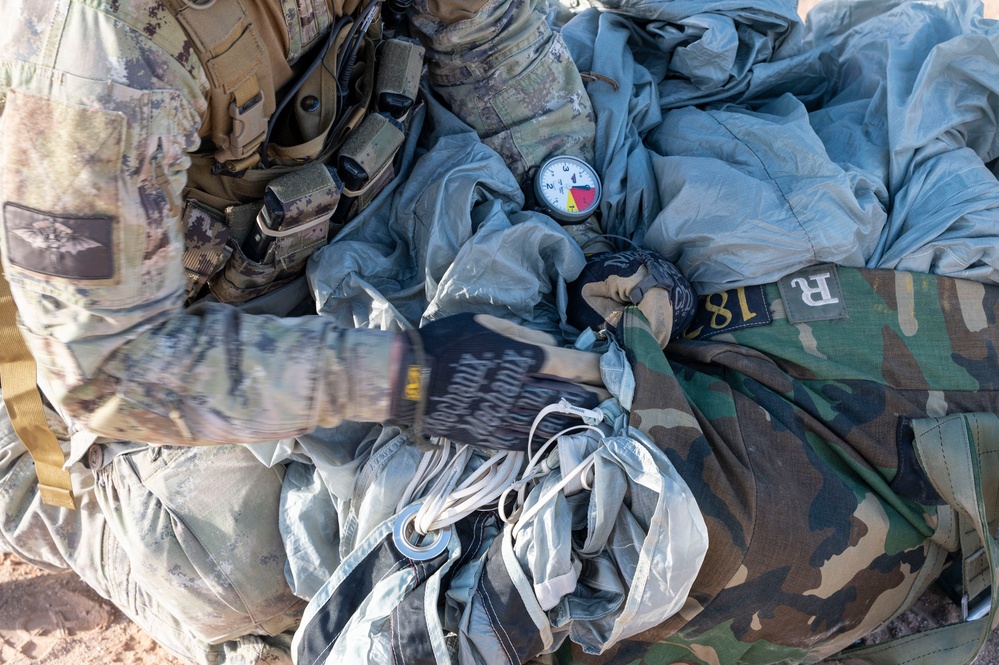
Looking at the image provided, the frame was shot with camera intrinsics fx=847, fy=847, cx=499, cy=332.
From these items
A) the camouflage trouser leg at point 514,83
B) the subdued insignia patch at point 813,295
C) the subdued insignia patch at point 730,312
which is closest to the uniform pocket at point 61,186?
the camouflage trouser leg at point 514,83

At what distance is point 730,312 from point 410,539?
2.72ft

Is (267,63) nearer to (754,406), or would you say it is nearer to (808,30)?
(754,406)

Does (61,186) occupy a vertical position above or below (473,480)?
above

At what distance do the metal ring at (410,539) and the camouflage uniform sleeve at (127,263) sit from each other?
0.32m

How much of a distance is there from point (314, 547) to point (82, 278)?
78cm

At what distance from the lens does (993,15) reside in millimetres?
3596

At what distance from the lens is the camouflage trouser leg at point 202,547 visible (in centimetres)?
178

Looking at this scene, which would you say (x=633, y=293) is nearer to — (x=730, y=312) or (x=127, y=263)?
(x=730, y=312)

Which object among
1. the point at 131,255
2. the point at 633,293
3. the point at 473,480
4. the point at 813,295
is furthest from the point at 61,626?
the point at 813,295

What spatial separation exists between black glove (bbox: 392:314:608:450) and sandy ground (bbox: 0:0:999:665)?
3.52ft

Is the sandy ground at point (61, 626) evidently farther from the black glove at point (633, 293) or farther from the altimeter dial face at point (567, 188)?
the altimeter dial face at point (567, 188)

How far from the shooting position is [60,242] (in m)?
1.20

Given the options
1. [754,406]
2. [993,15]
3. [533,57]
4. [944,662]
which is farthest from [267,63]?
[993,15]

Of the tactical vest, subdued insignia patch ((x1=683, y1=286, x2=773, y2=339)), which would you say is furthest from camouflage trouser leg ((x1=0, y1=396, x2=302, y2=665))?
subdued insignia patch ((x1=683, y1=286, x2=773, y2=339))
